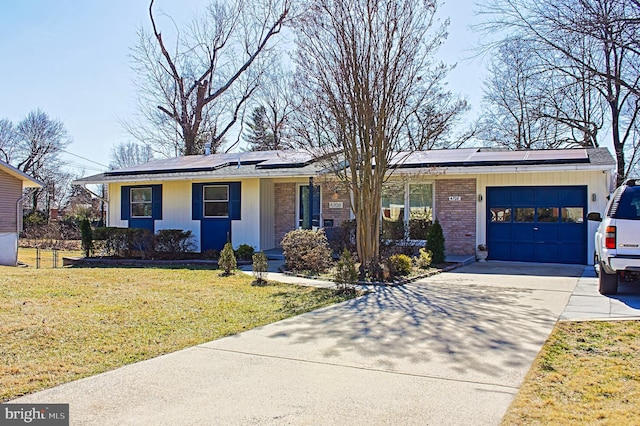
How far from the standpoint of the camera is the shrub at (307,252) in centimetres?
1196

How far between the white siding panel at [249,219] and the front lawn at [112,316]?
5.04 m

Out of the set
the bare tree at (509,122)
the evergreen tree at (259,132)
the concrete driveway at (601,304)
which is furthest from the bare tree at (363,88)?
the evergreen tree at (259,132)

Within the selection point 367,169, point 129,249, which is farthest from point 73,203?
point 367,169

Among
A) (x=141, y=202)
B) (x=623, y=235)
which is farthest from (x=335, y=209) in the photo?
(x=623, y=235)

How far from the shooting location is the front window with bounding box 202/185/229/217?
55.6 ft

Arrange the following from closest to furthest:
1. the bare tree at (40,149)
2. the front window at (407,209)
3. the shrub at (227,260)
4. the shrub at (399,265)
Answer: the shrub at (399,265), the shrub at (227,260), the front window at (407,209), the bare tree at (40,149)

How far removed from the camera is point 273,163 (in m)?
16.8

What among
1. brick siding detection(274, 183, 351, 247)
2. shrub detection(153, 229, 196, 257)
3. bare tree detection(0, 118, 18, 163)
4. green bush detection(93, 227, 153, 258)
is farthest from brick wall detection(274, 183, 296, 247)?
bare tree detection(0, 118, 18, 163)

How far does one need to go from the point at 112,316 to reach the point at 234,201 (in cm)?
991

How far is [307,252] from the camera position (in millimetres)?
12078

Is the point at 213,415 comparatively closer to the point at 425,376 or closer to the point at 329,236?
the point at 425,376

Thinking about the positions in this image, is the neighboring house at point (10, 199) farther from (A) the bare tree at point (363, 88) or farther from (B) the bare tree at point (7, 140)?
(B) the bare tree at point (7, 140)

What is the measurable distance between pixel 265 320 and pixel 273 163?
1044 cm

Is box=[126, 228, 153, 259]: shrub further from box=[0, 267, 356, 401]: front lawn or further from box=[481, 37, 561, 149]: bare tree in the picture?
→ box=[481, 37, 561, 149]: bare tree
